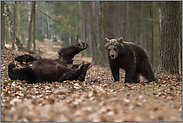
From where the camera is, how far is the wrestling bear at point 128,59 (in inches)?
244

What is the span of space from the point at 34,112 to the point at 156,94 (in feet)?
9.51

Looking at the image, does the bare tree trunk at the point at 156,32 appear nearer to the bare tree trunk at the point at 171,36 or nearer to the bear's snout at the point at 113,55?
the bare tree trunk at the point at 171,36

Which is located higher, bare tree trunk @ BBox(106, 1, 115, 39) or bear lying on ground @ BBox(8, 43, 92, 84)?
bare tree trunk @ BBox(106, 1, 115, 39)

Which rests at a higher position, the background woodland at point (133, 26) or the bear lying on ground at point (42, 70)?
the background woodland at point (133, 26)

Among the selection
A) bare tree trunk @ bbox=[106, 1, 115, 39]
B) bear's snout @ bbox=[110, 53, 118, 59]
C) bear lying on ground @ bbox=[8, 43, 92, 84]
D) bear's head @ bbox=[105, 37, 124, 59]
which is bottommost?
bear lying on ground @ bbox=[8, 43, 92, 84]

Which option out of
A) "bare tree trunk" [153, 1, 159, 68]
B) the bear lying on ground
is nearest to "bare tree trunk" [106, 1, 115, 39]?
"bare tree trunk" [153, 1, 159, 68]

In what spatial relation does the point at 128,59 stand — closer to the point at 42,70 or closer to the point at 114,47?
the point at 114,47

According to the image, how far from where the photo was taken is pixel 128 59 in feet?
21.1

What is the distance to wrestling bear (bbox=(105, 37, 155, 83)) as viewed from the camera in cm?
620

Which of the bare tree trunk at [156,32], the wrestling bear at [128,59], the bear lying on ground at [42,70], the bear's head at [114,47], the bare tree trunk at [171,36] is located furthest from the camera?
the bare tree trunk at [156,32]

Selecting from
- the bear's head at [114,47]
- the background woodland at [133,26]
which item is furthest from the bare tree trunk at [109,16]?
the bear's head at [114,47]

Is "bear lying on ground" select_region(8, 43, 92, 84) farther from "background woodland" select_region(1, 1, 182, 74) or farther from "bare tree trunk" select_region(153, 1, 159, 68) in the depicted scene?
"bare tree trunk" select_region(153, 1, 159, 68)

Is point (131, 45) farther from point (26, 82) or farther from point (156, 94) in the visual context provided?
point (26, 82)

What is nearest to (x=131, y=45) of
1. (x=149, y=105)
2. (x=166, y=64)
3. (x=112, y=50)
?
(x=112, y=50)
